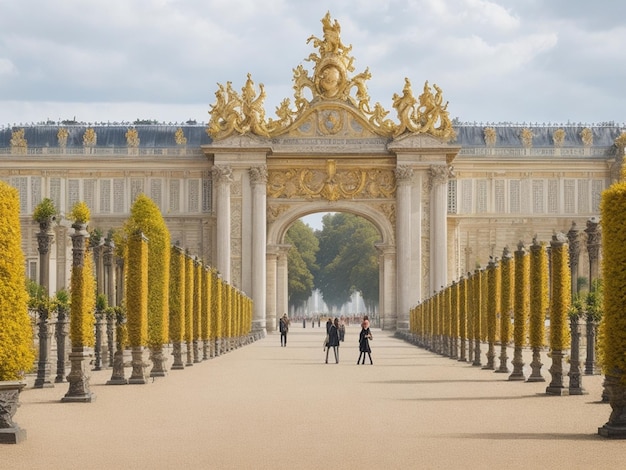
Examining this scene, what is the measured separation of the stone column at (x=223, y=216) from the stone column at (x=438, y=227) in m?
11.5

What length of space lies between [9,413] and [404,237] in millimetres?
55865

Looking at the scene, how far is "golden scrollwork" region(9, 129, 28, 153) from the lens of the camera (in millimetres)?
79750

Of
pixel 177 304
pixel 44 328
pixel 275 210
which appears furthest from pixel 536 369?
pixel 275 210

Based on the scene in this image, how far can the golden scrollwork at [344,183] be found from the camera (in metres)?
73.5

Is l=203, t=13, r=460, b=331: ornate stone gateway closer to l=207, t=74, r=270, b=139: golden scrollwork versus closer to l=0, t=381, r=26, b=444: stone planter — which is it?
l=207, t=74, r=270, b=139: golden scrollwork

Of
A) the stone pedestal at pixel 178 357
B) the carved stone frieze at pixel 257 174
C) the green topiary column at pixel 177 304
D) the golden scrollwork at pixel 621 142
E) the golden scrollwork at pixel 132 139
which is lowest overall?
the stone pedestal at pixel 178 357

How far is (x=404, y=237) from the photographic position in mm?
72500

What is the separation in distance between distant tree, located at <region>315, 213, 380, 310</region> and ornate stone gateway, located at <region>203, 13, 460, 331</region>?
42093 mm

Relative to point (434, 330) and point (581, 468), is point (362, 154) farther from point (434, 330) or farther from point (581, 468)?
point (581, 468)

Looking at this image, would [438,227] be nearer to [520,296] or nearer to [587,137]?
[587,137]

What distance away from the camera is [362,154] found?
72.6m

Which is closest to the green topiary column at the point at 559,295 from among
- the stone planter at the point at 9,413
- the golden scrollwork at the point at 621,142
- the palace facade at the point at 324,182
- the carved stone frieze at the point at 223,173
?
the stone planter at the point at 9,413

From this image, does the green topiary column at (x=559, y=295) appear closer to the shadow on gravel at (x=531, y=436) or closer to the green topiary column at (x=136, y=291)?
the green topiary column at (x=136, y=291)

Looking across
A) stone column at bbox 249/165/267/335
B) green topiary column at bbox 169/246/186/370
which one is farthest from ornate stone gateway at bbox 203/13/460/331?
green topiary column at bbox 169/246/186/370
